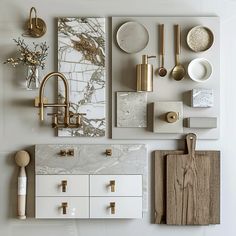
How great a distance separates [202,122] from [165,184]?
313mm

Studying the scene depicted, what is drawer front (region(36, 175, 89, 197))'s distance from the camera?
6.19ft

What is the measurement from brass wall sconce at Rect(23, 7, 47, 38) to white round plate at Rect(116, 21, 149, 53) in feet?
1.08

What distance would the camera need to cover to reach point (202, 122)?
1880 mm

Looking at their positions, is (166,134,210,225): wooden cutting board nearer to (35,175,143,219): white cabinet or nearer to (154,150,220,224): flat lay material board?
(154,150,220,224): flat lay material board

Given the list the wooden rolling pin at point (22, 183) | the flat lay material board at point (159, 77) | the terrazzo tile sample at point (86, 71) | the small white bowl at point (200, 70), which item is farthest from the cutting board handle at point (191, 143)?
the wooden rolling pin at point (22, 183)

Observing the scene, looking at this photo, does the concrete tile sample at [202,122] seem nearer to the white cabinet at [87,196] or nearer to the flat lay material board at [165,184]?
the flat lay material board at [165,184]

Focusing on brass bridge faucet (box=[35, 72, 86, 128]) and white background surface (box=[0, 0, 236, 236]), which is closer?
brass bridge faucet (box=[35, 72, 86, 128])

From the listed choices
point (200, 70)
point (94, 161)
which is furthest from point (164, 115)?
point (94, 161)

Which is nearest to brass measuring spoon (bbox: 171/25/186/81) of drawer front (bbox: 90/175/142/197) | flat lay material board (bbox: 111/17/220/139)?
flat lay material board (bbox: 111/17/220/139)

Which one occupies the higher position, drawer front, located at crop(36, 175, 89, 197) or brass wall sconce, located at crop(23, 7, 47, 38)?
brass wall sconce, located at crop(23, 7, 47, 38)

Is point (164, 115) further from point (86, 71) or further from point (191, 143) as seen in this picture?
point (86, 71)

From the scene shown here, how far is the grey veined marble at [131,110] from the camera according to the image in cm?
191

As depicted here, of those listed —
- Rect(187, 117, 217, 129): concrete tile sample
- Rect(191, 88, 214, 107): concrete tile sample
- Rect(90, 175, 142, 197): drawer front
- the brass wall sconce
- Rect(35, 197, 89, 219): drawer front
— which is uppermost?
the brass wall sconce

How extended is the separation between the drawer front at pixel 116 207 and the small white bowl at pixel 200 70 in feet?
1.91
